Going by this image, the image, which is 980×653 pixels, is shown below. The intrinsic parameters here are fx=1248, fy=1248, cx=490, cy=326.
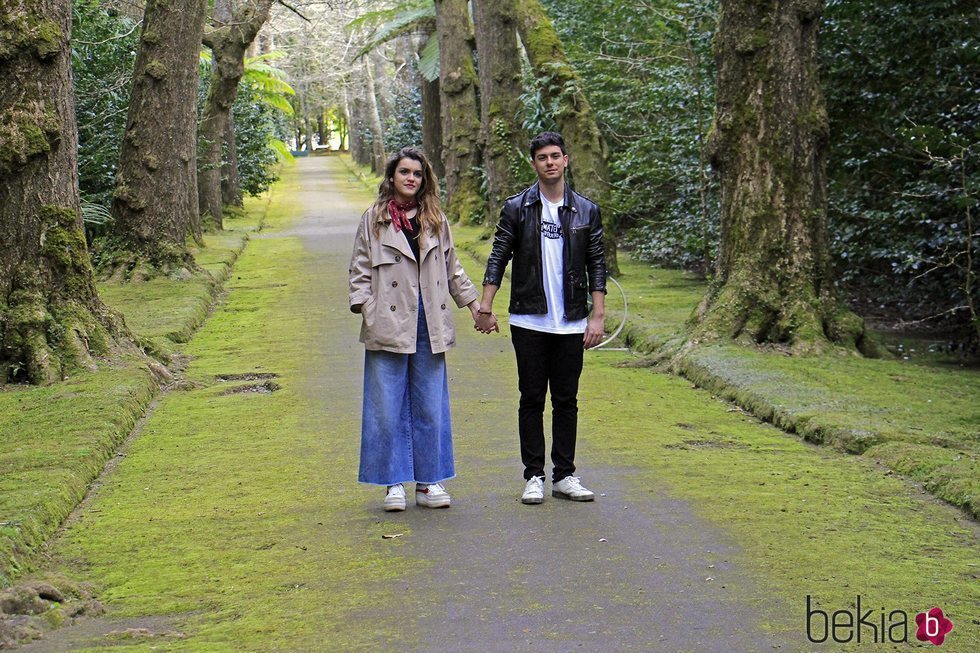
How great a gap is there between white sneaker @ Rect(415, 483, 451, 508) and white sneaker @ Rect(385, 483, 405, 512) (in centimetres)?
10

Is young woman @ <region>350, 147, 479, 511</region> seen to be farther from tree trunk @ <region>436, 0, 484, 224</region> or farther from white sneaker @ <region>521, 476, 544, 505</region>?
tree trunk @ <region>436, 0, 484, 224</region>

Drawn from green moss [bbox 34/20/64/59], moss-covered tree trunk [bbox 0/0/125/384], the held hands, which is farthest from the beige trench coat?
green moss [bbox 34/20/64/59]

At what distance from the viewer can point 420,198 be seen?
23.4ft

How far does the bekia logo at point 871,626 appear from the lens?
480 cm

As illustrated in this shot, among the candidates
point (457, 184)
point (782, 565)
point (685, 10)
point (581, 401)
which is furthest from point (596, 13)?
point (782, 565)

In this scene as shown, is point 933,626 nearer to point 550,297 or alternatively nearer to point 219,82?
point 550,297

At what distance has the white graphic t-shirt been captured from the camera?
7.05m

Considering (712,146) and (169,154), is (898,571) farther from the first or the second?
(169,154)

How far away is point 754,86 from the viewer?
39.6 feet

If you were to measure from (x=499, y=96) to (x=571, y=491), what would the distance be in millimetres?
18904

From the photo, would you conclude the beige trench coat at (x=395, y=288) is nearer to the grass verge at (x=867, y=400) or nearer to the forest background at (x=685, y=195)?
the forest background at (x=685, y=195)

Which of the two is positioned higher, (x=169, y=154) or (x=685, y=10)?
(x=685, y=10)

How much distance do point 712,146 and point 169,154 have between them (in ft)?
29.0

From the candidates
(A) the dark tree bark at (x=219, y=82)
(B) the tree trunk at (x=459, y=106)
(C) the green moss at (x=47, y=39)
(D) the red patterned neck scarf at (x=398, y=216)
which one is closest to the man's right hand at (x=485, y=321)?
(D) the red patterned neck scarf at (x=398, y=216)
